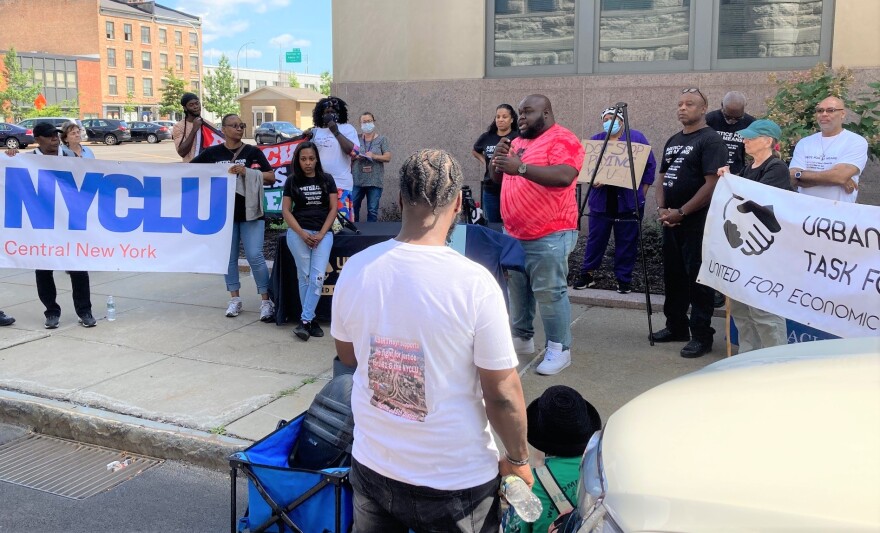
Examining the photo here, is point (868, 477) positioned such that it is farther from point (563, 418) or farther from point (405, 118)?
point (405, 118)

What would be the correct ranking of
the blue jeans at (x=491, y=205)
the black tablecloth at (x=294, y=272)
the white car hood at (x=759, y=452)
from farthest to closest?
the blue jeans at (x=491, y=205) → the black tablecloth at (x=294, y=272) → the white car hood at (x=759, y=452)

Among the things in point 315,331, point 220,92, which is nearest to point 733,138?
point 315,331

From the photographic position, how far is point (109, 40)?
9006cm

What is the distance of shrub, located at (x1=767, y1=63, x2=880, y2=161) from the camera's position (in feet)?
25.2

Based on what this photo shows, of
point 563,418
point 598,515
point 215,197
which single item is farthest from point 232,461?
point 215,197

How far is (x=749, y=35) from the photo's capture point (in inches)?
385

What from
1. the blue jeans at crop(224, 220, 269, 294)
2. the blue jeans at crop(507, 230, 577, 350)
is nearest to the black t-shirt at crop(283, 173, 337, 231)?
the blue jeans at crop(224, 220, 269, 294)

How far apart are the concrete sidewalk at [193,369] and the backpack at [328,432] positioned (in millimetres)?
1254

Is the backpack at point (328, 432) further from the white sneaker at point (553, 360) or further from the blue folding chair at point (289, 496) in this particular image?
the white sneaker at point (553, 360)

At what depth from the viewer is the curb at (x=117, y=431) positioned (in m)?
4.84

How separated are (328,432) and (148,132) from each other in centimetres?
5700

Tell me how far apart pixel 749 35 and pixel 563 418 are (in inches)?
319

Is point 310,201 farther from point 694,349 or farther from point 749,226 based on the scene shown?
point 749,226

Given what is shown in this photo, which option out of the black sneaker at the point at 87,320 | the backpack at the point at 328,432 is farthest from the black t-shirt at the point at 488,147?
the backpack at the point at 328,432
